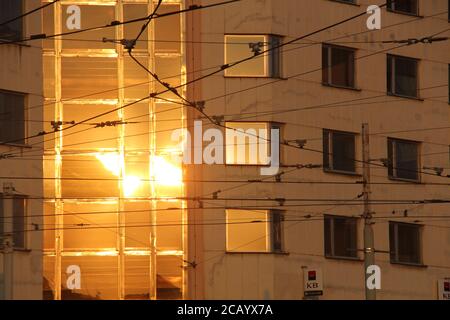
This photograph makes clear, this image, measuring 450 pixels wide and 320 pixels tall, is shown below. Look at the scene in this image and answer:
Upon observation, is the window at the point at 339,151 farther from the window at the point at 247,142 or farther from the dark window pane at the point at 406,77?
the dark window pane at the point at 406,77

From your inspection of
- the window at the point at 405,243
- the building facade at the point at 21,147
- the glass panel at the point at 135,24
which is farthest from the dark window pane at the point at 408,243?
the building facade at the point at 21,147

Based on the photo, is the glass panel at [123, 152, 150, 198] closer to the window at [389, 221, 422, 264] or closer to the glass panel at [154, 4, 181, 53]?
the glass panel at [154, 4, 181, 53]

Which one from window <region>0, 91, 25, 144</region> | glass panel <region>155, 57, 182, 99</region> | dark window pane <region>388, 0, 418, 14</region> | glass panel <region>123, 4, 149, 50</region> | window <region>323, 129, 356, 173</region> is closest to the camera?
window <region>0, 91, 25, 144</region>

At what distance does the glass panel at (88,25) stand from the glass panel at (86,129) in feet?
6.86

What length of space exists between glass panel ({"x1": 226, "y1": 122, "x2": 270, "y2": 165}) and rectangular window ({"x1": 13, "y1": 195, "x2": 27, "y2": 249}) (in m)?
7.22

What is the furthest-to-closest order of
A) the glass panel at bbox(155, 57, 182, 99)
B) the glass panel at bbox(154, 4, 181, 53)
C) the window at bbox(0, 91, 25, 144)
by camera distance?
1. the glass panel at bbox(154, 4, 181, 53)
2. the glass panel at bbox(155, 57, 182, 99)
3. the window at bbox(0, 91, 25, 144)

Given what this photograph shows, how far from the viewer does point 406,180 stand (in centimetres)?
5394

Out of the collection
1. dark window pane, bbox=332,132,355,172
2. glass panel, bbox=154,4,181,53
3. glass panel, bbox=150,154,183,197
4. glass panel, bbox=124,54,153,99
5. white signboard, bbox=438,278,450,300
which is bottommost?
white signboard, bbox=438,278,450,300

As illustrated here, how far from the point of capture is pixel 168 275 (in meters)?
50.1

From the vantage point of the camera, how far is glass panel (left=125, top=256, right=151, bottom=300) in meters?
49.8

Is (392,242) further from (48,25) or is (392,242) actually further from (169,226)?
(48,25)

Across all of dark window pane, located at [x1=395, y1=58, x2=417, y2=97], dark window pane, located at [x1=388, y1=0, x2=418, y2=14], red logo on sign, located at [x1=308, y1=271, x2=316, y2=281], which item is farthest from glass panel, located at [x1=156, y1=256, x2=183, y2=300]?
dark window pane, located at [x1=388, y1=0, x2=418, y2=14]

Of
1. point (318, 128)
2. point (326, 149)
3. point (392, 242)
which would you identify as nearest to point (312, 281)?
point (392, 242)
